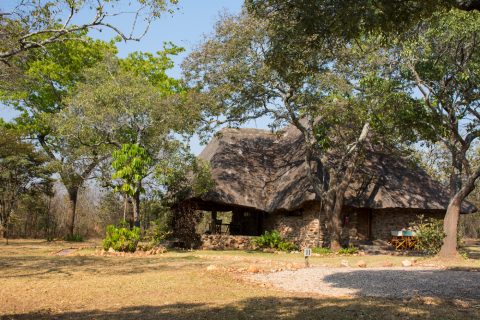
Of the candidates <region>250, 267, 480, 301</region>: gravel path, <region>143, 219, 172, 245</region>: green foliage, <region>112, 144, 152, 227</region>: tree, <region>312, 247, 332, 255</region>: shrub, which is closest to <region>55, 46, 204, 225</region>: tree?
<region>112, 144, 152, 227</region>: tree

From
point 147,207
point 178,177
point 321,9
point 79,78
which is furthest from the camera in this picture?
point 79,78

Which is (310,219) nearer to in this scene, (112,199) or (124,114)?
(124,114)

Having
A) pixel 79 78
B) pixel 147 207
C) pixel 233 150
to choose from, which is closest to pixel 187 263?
pixel 233 150

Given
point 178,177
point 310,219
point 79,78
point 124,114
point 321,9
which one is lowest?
point 310,219

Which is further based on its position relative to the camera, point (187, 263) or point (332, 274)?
point (187, 263)

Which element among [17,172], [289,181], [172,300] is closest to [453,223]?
[289,181]

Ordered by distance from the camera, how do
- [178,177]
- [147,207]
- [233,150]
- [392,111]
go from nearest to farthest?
[392,111]
[178,177]
[233,150]
[147,207]

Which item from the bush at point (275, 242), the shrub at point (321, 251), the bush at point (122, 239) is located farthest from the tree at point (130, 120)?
the shrub at point (321, 251)

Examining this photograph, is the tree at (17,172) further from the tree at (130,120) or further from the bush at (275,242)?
the bush at (275,242)

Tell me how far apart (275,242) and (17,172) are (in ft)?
51.7

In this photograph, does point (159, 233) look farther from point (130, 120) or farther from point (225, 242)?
point (130, 120)

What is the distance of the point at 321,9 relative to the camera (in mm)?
7352

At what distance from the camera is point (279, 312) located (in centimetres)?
695

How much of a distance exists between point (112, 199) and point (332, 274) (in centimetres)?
2124
